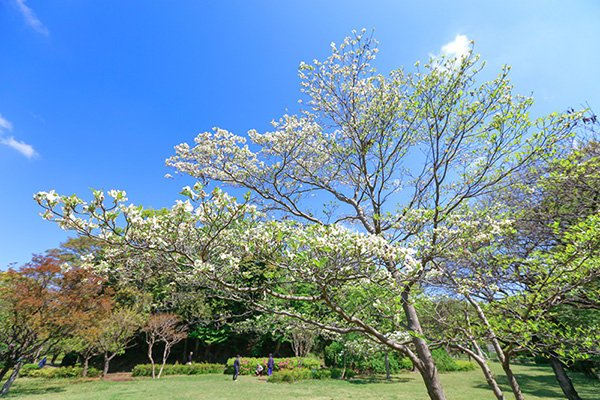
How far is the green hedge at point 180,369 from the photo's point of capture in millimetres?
20703

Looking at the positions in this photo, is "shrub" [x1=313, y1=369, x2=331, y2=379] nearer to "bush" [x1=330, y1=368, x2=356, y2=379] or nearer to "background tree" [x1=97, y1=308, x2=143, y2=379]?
"bush" [x1=330, y1=368, x2=356, y2=379]

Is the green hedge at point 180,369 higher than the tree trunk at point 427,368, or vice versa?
the tree trunk at point 427,368

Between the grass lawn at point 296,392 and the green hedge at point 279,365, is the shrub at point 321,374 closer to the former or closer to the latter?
the green hedge at point 279,365

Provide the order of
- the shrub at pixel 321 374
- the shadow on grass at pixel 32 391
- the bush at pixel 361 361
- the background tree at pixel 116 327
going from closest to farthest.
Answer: the shadow on grass at pixel 32 391, the background tree at pixel 116 327, the shrub at pixel 321 374, the bush at pixel 361 361

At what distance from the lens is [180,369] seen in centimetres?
2159

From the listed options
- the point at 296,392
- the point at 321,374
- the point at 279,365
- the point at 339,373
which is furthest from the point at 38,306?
the point at 339,373

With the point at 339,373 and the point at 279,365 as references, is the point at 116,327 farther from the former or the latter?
the point at 339,373

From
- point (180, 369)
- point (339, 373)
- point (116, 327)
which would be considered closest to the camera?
point (116, 327)

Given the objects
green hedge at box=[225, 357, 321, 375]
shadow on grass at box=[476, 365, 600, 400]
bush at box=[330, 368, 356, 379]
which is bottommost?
shadow on grass at box=[476, 365, 600, 400]

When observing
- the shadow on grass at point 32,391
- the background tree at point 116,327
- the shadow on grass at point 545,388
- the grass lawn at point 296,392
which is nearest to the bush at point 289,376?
the grass lawn at point 296,392

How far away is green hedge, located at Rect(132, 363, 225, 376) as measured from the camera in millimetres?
20703

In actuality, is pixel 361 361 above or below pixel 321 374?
above

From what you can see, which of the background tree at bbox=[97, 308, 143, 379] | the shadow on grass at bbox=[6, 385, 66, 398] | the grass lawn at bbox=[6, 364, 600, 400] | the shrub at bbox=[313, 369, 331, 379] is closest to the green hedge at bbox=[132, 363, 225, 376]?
the background tree at bbox=[97, 308, 143, 379]

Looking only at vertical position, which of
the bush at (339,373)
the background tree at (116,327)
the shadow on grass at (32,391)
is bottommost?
the shadow on grass at (32,391)
